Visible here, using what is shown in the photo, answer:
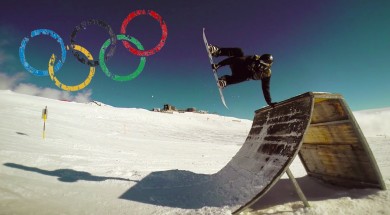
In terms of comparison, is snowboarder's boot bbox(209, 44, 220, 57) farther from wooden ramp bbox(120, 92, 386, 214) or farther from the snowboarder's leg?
wooden ramp bbox(120, 92, 386, 214)

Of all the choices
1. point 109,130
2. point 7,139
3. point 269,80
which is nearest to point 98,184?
point 269,80

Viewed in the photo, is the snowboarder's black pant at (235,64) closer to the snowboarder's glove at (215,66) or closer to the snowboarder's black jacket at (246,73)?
the snowboarder's black jacket at (246,73)

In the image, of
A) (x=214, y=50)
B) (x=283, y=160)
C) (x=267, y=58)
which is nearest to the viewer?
(x=283, y=160)

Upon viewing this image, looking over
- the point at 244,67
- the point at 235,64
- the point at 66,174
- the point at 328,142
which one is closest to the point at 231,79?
the point at 235,64

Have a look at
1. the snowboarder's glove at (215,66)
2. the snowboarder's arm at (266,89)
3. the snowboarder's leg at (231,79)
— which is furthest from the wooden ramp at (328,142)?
the snowboarder's glove at (215,66)

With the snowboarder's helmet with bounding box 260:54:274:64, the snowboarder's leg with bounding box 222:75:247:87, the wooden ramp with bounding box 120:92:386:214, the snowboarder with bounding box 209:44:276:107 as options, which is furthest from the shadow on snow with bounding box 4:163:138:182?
the snowboarder's helmet with bounding box 260:54:274:64

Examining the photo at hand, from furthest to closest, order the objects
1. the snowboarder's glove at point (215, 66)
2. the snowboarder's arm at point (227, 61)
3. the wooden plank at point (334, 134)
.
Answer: the snowboarder's glove at point (215, 66), the snowboarder's arm at point (227, 61), the wooden plank at point (334, 134)

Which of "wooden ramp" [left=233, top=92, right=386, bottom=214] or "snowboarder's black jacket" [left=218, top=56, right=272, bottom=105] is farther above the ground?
"snowboarder's black jacket" [left=218, top=56, right=272, bottom=105]

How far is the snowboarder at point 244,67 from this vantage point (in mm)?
6289

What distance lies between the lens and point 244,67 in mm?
6480

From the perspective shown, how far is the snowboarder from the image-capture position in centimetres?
629

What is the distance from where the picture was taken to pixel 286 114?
515 centimetres

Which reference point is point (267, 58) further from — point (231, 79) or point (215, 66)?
point (215, 66)

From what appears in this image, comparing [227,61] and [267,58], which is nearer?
[267,58]
